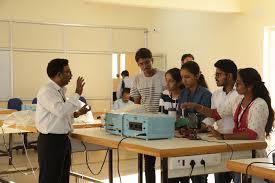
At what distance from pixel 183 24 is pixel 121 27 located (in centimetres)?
121

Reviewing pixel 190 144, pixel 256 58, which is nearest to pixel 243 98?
pixel 190 144

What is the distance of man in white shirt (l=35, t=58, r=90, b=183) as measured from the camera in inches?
135

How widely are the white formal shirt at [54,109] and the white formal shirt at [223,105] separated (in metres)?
1.01

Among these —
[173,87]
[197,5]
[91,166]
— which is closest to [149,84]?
[173,87]

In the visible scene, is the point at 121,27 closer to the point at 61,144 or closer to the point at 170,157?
the point at 61,144

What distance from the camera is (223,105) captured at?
3396mm

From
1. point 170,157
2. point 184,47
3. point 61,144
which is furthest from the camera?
point 184,47

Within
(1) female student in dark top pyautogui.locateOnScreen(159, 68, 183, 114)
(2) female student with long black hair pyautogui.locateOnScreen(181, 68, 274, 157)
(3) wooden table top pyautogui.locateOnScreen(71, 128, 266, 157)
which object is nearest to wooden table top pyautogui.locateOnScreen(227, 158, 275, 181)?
(3) wooden table top pyautogui.locateOnScreen(71, 128, 266, 157)

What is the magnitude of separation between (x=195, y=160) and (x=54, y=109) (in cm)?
116

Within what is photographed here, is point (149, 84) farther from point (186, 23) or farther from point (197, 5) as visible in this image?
point (186, 23)

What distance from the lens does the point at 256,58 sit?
676cm

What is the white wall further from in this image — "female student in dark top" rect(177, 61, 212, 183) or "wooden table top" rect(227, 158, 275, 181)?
"wooden table top" rect(227, 158, 275, 181)

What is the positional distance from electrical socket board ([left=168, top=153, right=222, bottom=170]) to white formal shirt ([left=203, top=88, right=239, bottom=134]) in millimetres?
468

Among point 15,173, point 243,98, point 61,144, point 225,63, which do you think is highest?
point 225,63
